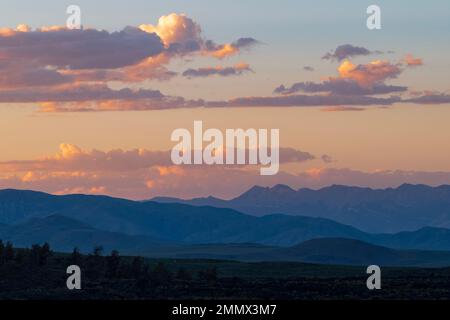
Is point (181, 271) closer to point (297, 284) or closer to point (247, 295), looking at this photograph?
point (297, 284)

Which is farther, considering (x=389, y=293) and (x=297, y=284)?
(x=297, y=284)

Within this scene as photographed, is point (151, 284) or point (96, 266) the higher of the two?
point (96, 266)

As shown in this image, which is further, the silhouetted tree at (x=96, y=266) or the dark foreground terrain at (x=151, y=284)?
the silhouetted tree at (x=96, y=266)

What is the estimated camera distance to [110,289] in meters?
120

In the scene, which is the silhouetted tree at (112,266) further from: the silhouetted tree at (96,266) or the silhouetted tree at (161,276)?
the silhouetted tree at (161,276)

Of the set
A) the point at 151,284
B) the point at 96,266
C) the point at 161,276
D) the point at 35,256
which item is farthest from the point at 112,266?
the point at 151,284

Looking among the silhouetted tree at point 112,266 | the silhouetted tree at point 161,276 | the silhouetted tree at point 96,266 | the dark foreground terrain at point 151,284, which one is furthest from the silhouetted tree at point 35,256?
the silhouetted tree at point 161,276

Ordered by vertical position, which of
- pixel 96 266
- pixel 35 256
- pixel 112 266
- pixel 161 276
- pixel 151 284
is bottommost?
pixel 151 284

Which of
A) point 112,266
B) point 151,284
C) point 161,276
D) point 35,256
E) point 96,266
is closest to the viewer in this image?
point 151,284

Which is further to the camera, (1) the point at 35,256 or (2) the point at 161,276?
(1) the point at 35,256

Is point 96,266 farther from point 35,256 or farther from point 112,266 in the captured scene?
point 35,256
